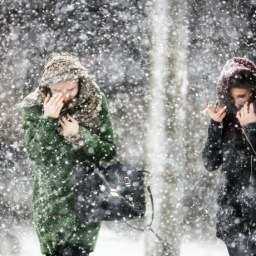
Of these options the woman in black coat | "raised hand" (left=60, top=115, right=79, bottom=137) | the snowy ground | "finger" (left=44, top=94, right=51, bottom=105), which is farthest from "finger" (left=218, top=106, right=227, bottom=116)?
the snowy ground

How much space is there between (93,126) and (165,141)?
761mm

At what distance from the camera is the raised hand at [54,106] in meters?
3.27

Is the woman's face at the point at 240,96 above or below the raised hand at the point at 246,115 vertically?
above

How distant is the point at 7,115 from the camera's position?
5996 millimetres

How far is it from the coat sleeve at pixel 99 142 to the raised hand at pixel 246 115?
2.44 ft

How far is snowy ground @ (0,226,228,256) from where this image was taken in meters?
5.51

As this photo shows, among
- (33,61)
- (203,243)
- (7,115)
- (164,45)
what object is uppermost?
(164,45)

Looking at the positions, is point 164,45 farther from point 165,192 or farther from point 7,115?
point 7,115

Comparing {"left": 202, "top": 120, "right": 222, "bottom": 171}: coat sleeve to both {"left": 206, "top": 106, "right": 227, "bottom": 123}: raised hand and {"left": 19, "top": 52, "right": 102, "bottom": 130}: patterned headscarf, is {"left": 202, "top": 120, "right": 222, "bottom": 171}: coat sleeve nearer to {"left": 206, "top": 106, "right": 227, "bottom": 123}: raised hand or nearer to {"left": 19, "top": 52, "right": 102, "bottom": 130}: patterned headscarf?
{"left": 206, "top": 106, "right": 227, "bottom": 123}: raised hand

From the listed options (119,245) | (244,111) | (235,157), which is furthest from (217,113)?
(119,245)

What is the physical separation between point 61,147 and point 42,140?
12 centimetres

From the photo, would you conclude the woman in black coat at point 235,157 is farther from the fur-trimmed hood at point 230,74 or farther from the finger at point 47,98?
the finger at point 47,98

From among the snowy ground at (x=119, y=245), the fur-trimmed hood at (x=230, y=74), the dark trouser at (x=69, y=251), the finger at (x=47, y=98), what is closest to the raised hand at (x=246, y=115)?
the fur-trimmed hood at (x=230, y=74)

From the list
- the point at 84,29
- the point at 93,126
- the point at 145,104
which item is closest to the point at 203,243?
the point at 145,104
